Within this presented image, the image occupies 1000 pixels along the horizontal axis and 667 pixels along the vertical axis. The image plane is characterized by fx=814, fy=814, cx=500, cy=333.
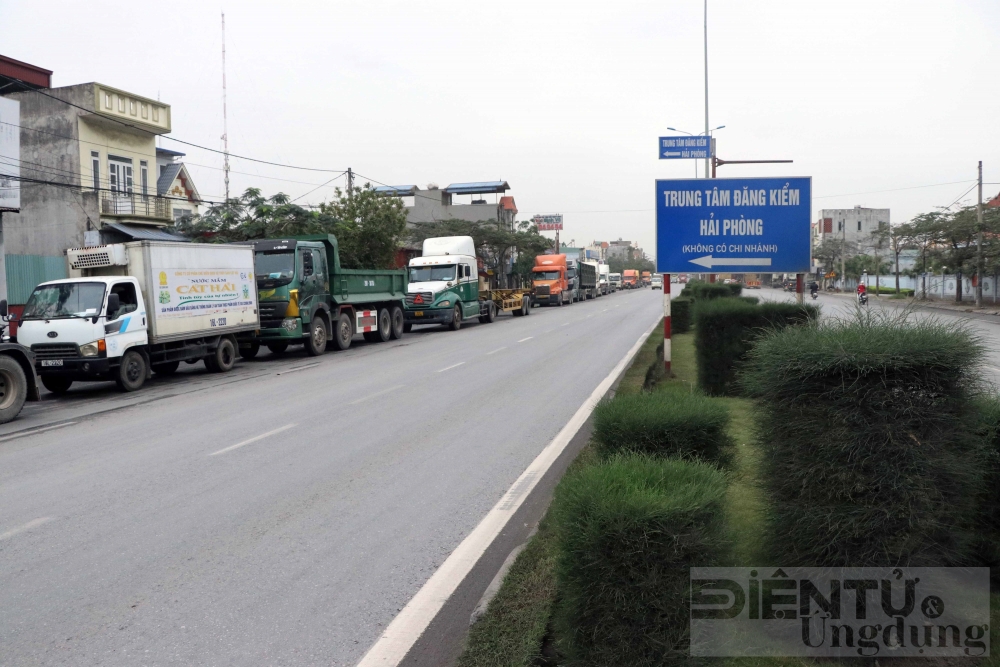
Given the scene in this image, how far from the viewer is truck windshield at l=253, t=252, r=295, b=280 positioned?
68.5ft

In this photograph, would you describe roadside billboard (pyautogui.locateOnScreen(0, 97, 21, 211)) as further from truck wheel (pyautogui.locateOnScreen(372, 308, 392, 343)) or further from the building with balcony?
truck wheel (pyautogui.locateOnScreen(372, 308, 392, 343))

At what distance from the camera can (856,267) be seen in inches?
3593

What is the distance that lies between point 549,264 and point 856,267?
51.7 meters

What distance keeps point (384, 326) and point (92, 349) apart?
12.4 metres

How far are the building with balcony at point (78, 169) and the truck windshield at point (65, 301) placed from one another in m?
15.5

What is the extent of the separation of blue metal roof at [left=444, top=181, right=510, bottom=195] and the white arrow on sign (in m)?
72.6

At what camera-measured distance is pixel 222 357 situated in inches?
727

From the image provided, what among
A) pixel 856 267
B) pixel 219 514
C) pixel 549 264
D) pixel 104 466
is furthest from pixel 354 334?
pixel 856 267

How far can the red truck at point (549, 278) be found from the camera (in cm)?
5466

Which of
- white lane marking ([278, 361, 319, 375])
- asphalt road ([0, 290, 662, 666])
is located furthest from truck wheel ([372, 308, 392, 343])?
asphalt road ([0, 290, 662, 666])

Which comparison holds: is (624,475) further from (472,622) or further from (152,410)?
(152,410)

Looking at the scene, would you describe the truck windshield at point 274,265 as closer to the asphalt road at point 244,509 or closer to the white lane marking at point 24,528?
the asphalt road at point 244,509

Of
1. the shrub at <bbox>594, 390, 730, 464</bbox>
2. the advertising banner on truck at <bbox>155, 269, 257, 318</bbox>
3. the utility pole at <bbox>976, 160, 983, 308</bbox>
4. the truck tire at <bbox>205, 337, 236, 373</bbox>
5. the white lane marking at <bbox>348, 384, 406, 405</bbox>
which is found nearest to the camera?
the shrub at <bbox>594, 390, 730, 464</bbox>

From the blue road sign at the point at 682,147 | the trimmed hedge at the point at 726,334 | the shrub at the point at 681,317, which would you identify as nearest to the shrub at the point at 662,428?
the trimmed hedge at the point at 726,334
